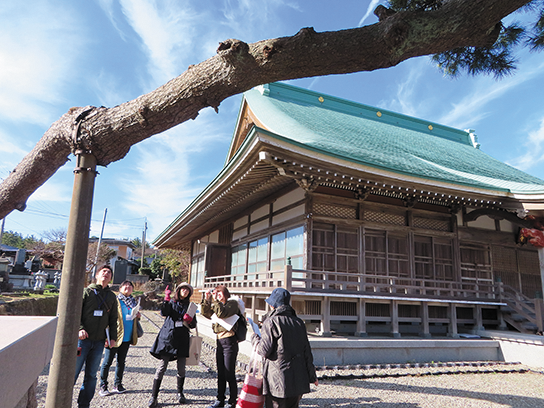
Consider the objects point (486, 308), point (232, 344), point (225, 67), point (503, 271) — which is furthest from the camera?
point (503, 271)

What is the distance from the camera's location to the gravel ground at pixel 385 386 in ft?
16.7

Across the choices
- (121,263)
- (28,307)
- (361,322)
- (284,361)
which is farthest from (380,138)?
(121,263)

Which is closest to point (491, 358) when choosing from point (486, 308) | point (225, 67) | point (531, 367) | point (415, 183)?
point (531, 367)

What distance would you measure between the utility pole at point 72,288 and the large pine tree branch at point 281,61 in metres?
0.27

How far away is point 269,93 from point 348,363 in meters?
11.1

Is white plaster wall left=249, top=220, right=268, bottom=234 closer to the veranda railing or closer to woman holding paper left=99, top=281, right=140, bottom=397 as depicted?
the veranda railing

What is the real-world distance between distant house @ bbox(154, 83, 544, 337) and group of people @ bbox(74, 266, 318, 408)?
298 centimetres

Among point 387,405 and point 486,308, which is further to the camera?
point 486,308

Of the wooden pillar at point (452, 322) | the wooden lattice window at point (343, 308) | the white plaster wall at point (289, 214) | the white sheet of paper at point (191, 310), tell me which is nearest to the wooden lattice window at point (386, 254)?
the wooden lattice window at point (343, 308)

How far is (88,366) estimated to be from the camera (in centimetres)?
411

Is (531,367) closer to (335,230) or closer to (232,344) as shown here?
(335,230)

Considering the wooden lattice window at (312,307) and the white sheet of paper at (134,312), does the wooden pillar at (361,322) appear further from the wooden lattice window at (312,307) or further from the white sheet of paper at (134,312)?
the white sheet of paper at (134,312)

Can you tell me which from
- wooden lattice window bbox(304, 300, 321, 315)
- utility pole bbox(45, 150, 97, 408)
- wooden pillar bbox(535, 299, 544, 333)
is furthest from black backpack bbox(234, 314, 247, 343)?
wooden pillar bbox(535, 299, 544, 333)

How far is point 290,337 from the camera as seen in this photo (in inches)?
136
